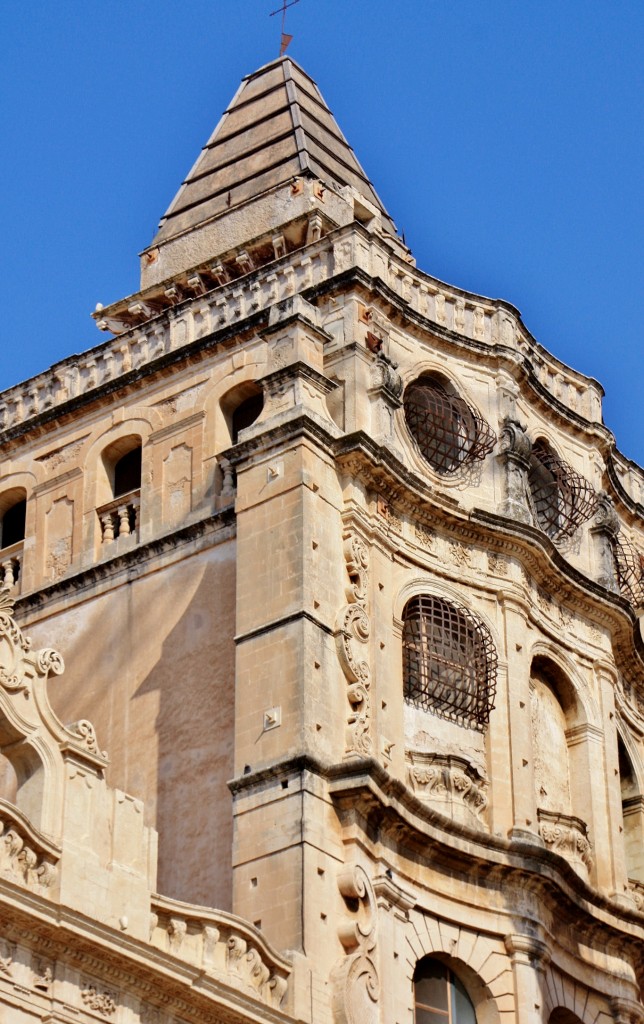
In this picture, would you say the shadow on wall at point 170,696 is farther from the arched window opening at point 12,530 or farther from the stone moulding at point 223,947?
the stone moulding at point 223,947

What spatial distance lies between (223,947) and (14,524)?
38.0 feet

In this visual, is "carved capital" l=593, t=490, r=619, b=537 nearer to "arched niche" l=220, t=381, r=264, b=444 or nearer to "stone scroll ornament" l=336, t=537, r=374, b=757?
"arched niche" l=220, t=381, r=264, b=444

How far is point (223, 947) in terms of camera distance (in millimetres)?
26250

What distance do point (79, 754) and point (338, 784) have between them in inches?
177

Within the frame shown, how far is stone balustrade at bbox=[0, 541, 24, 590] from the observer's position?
35.0 metres

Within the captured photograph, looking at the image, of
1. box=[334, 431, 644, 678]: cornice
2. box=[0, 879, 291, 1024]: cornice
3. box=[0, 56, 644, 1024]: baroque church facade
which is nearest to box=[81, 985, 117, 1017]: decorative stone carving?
box=[0, 56, 644, 1024]: baroque church facade

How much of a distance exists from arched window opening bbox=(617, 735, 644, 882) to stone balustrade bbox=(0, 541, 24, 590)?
935cm

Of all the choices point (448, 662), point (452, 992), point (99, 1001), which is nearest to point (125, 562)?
point (448, 662)

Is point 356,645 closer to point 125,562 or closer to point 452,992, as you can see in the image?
point 125,562

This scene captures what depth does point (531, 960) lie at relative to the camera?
30078mm

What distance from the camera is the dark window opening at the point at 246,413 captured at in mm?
33688

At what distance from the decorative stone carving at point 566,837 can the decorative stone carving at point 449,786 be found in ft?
4.26

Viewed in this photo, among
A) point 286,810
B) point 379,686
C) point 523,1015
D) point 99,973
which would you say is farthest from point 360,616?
point 99,973

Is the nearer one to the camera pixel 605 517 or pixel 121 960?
pixel 121 960
